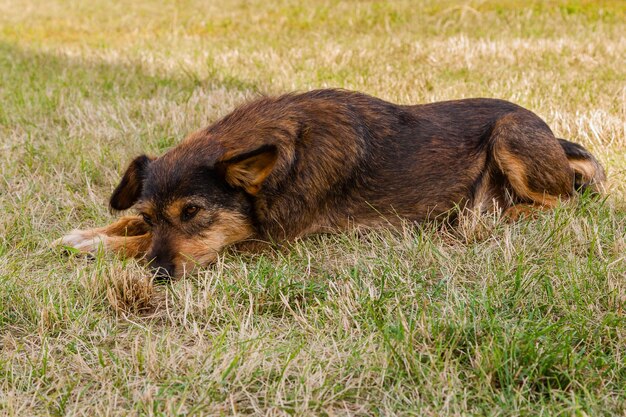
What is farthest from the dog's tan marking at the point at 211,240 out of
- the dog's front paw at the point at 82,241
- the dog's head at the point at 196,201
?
the dog's front paw at the point at 82,241

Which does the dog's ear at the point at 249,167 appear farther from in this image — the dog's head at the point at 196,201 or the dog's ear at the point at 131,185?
the dog's ear at the point at 131,185

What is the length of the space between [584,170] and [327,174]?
1996 mm

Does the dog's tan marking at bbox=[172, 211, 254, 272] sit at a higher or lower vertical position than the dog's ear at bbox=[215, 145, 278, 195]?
lower

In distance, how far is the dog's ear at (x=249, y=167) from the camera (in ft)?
13.9

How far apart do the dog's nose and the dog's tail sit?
9.61ft

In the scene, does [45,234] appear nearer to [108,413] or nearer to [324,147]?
[324,147]

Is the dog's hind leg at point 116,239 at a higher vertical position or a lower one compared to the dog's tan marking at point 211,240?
lower

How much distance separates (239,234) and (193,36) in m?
9.31

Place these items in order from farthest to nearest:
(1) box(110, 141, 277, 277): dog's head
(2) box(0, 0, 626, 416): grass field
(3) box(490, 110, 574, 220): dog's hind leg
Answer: (3) box(490, 110, 574, 220): dog's hind leg < (1) box(110, 141, 277, 277): dog's head < (2) box(0, 0, 626, 416): grass field

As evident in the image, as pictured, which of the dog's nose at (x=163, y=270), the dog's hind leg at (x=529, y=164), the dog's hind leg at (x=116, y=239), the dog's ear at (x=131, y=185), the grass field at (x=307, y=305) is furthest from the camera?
the dog's hind leg at (x=529, y=164)

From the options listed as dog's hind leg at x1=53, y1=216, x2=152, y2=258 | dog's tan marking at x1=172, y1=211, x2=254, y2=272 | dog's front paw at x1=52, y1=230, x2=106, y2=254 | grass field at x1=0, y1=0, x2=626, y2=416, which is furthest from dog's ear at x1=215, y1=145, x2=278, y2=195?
dog's front paw at x1=52, y1=230, x2=106, y2=254

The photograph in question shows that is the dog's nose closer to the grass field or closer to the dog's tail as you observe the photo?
the grass field

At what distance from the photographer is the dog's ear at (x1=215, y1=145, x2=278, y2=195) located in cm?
425

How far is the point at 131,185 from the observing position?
4.88 meters
